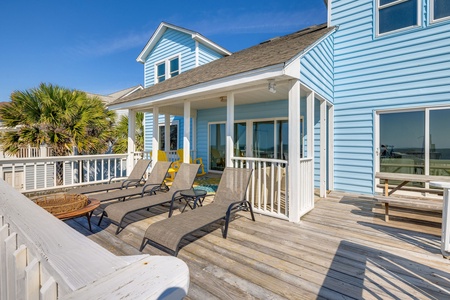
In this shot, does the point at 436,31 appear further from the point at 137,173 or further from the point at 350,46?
Result: the point at 137,173

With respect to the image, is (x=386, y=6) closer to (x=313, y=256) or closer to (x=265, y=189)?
(x=265, y=189)

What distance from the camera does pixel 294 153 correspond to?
151 inches

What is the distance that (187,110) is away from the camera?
5.72m

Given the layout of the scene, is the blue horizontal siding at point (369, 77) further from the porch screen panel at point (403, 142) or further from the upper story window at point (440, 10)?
the porch screen panel at point (403, 142)

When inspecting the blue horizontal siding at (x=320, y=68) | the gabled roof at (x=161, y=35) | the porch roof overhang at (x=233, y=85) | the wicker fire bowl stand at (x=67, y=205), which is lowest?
the wicker fire bowl stand at (x=67, y=205)

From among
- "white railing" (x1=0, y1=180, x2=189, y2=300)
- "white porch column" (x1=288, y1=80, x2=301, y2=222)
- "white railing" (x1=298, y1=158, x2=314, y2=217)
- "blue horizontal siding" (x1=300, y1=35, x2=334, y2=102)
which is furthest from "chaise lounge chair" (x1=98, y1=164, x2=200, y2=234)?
"blue horizontal siding" (x1=300, y1=35, x2=334, y2=102)

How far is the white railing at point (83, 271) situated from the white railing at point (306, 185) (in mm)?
3713

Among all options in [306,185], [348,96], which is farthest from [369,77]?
[306,185]

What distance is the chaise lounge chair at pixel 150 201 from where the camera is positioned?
3.38 meters

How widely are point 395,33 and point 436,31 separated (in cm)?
79

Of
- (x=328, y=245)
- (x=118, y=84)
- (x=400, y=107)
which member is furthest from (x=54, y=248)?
(x=118, y=84)

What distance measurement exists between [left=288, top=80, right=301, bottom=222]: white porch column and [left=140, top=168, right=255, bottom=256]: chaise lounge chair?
2.59 ft

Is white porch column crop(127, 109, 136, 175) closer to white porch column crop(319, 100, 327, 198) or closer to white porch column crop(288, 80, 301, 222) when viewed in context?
white porch column crop(288, 80, 301, 222)

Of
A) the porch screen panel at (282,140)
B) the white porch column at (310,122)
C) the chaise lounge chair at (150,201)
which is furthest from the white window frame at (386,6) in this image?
the chaise lounge chair at (150,201)
